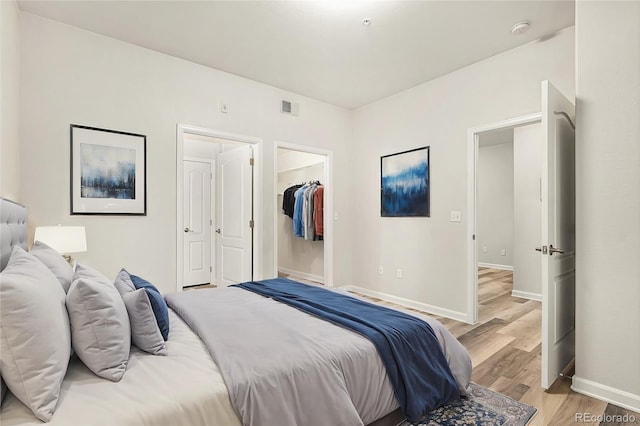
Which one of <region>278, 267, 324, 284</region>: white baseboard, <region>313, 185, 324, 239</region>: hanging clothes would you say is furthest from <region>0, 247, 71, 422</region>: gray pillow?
<region>278, 267, 324, 284</region>: white baseboard

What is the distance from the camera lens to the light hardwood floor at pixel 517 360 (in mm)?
1913

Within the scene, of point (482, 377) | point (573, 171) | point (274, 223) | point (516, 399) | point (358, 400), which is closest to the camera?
point (358, 400)

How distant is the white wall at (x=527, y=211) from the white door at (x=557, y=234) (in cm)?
236

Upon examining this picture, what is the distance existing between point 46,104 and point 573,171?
424 cm

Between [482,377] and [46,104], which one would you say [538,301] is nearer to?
[482,377]

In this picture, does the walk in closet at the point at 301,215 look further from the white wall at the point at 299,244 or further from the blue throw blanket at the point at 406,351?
the blue throw blanket at the point at 406,351

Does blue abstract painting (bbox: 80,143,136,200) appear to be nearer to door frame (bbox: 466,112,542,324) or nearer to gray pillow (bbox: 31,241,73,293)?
gray pillow (bbox: 31,241,73,293)

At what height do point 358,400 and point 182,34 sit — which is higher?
point 182,34

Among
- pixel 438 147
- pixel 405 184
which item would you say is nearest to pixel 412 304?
pixel 405 184

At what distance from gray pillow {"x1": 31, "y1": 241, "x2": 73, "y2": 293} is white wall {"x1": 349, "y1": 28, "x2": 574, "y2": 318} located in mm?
3421

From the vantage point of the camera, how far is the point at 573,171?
8.06 ft

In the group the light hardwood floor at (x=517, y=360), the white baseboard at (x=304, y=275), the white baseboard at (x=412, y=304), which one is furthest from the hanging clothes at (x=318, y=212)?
the light hardwood floor at (x=517, y=360)

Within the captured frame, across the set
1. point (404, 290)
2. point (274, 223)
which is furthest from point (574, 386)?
point (274, 223)

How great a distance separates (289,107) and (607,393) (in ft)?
13.0
